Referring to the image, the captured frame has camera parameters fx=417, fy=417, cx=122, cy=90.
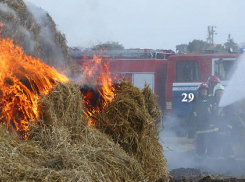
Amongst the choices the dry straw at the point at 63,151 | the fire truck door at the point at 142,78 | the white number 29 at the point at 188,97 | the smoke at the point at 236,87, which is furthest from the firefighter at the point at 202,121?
the dry straw at the point at 63,151

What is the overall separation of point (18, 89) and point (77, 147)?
1.13 m

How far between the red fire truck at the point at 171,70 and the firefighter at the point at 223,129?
7.64ft

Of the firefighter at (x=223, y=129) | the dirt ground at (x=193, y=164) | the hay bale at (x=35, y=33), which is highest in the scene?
the hay bale at (x=35, y=33)

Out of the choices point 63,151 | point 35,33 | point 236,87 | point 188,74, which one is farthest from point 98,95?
point 188,74

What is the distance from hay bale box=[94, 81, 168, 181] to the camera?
5930 millimetres

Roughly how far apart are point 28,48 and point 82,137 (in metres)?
1.63

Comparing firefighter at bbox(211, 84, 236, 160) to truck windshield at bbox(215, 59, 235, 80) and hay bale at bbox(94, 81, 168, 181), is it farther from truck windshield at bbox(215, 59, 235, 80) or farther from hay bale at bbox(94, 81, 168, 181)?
hay bale at bbox(94, 81, 168, 181)

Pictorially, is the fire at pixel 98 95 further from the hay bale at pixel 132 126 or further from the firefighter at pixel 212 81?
the firefighter at pixel 212 81

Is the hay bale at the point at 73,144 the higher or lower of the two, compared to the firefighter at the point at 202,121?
higher

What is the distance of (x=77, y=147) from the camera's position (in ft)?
15.5

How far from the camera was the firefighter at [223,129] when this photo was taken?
10680 millimetres

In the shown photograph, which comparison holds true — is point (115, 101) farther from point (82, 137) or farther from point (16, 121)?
point (16, 121)

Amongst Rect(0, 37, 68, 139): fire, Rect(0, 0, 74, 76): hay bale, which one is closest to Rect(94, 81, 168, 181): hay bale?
Rect(0, 37, 68, 139): fire

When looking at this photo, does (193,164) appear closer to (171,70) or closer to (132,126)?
(171,70)
